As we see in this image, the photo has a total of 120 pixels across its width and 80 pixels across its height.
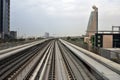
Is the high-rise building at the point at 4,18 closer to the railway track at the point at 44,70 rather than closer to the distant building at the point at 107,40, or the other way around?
the distant building at the point at 107,40

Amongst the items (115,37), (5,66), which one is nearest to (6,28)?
(115,37)

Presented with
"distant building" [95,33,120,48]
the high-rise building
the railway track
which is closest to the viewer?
the railway track

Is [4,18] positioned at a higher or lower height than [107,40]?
higher

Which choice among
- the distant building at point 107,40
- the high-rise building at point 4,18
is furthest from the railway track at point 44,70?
the high-rise building at point 4,18

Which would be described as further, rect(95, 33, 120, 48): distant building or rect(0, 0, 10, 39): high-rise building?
rect(0, 0, 10, 39): high-rise building

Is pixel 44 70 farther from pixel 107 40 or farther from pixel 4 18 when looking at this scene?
pixel 4 18

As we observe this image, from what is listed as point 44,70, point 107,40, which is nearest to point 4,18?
point 107,40

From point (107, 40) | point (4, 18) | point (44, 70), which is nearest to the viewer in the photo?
point (44, 70)

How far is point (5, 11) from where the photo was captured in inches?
6245

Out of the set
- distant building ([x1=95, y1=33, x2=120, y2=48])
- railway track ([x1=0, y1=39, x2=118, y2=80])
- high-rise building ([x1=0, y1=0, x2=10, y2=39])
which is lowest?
railway track ([x1=0, y1=39, x2=118, y2=80])

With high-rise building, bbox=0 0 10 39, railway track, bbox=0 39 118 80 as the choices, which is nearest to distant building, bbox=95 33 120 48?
railway track, bbox=0 39 118 80

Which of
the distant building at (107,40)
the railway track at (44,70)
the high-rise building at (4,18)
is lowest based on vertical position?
the railway track at (44,70)

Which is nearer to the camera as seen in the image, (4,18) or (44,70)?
Result: (44,70)

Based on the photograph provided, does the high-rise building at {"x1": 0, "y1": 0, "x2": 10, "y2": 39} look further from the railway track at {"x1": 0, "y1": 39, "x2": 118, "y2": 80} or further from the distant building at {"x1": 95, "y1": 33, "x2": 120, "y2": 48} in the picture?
the railway track at {"x1": 0, "y1": 39, "x2": 118, "y2": 80}
